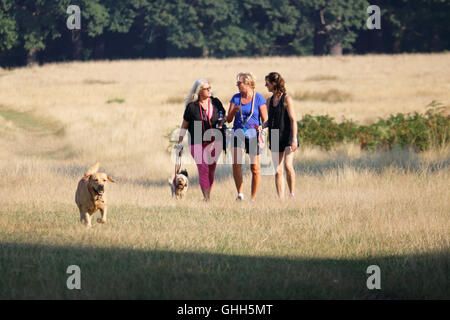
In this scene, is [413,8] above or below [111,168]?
above

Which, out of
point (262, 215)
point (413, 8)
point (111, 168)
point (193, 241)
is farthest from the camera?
point (413, 8)

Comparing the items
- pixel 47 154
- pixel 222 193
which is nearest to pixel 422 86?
pixel 47 154

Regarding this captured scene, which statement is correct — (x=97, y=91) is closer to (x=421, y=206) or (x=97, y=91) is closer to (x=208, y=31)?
(x=421, y=206)

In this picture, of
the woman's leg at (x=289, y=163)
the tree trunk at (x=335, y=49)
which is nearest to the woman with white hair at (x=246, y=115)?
the woman's leg at (x=289, y=163)

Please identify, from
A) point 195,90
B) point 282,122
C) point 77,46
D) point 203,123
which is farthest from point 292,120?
point 77,46

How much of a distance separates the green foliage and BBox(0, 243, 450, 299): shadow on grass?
9.80m

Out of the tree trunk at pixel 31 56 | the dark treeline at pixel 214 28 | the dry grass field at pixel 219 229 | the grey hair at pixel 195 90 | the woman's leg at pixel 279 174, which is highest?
the dark treeline at pixel 214 28

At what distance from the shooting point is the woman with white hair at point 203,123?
416 inches

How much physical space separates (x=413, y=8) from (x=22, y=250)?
206 ft

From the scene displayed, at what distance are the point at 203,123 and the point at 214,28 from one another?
59750mm

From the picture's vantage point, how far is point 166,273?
636cm

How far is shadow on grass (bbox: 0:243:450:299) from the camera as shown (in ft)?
18.9

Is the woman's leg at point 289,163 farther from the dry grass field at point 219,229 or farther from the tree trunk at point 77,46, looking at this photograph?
the tree trunk at point 77,46

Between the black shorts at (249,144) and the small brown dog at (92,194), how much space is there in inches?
106
